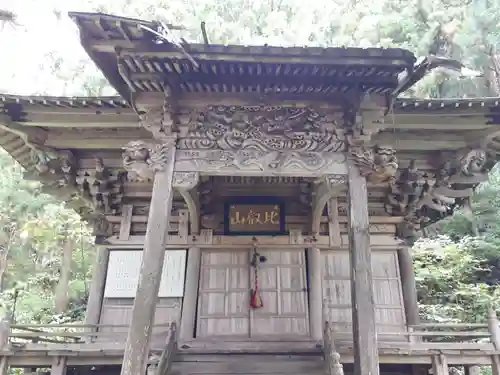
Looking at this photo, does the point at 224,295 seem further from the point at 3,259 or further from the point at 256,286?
the point at 3,259

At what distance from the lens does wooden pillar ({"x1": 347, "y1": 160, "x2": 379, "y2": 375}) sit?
4.92 m

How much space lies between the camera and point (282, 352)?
716 centimetres

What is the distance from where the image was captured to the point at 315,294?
7.81 metres

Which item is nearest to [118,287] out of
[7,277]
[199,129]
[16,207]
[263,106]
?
[199,129]

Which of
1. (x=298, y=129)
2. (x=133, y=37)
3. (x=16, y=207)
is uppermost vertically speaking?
(x=16, y=207)

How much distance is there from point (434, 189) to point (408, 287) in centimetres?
196

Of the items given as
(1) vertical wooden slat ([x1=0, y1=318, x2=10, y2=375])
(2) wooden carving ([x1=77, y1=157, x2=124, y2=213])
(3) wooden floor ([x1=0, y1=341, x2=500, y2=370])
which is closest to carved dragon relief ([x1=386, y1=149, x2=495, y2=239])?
(3) wooden floor ([x1=0, y1=341, x2=500, y2=370])

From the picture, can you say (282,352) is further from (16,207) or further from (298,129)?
(16,207)

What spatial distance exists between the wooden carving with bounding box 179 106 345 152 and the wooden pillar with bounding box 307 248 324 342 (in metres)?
2.93

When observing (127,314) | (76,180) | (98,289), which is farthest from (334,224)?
(76,180)

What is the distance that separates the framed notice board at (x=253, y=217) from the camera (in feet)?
26.9

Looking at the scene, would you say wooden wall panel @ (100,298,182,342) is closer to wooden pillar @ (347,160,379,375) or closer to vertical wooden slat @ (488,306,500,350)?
wooden pillar @ (347,160,379,375)

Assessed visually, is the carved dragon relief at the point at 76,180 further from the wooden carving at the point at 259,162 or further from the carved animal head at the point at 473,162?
the carved animal head at the point at 473,162

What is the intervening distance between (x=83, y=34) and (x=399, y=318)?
7016 mm
